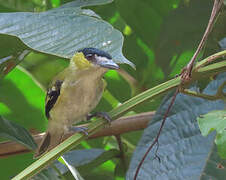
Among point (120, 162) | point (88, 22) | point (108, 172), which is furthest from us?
point (108, 172)

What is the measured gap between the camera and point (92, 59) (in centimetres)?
132

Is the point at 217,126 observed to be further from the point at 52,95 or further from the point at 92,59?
the point at 52,95

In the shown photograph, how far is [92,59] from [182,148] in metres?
0.36

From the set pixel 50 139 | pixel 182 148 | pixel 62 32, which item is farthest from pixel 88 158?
pixel 62 32

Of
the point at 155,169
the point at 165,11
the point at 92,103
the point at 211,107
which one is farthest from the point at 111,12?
the point at 155,169

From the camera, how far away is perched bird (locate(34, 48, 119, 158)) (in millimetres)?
1385

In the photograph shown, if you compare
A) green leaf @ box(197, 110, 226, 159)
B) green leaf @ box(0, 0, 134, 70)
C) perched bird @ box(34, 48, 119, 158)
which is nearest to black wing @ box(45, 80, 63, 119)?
perched bird @ box(34, 48, 119, 158)

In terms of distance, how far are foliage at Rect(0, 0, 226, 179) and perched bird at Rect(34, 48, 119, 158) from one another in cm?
8

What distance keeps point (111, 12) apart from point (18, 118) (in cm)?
53

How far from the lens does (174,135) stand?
1.33 m

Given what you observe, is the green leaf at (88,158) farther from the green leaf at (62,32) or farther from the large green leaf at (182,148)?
the green leaf at (62,32)

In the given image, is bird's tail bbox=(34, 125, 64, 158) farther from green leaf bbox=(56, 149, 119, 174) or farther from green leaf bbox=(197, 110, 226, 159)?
green leaf bbox=(197, 110, 226, 159)

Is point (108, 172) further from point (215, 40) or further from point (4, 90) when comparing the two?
point (215, 40)

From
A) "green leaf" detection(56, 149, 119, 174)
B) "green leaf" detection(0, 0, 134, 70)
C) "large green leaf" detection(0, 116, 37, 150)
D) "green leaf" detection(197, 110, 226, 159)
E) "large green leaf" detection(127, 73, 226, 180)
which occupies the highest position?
"green leaf" detection(0, 0, 134, 70)
